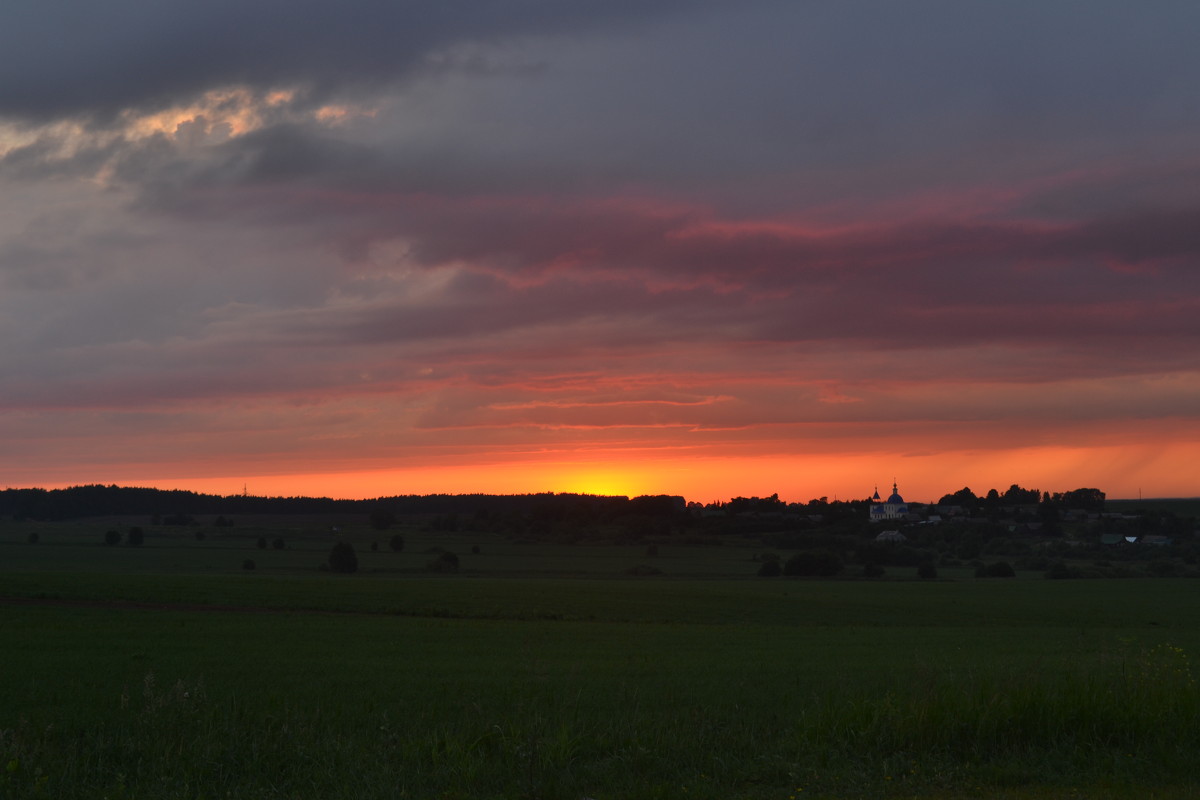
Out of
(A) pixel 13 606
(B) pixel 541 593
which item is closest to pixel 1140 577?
(B) pixel 541 593

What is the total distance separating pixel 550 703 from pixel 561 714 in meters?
2.80

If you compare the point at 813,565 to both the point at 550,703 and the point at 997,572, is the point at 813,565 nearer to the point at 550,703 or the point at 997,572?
the point at 997,572

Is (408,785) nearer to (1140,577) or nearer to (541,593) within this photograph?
(541,593)

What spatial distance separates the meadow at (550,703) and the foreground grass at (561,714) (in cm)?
5

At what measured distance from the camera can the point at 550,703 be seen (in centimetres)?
1623

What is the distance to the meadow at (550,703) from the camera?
988cm

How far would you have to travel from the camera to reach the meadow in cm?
988

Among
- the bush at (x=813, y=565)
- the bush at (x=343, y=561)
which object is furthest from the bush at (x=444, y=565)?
the bush at (x=813, y=565)

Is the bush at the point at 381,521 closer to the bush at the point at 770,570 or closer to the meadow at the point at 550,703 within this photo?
the bush at the point at 770,570

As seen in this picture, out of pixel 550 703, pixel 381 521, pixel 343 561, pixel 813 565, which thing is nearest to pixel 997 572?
pixel 813 565

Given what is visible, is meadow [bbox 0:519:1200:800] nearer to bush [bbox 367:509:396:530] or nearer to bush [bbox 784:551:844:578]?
bush [bbox 784:551:844:578]

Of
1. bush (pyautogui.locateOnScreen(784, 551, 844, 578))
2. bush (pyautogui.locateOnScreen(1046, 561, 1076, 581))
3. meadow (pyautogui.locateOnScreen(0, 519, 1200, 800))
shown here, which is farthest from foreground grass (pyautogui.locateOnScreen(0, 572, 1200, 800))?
bush (pyautogui.locateOnScreen(1046, 561, 1076, 581))

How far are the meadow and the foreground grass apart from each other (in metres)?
0.05

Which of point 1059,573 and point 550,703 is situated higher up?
point 550,703
